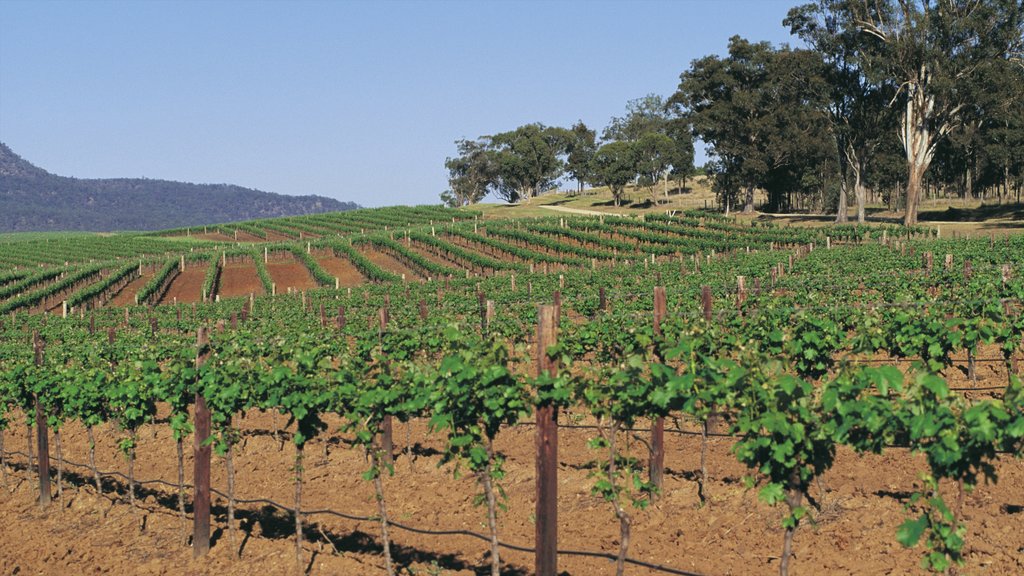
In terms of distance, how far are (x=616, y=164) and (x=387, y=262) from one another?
40.3 meters

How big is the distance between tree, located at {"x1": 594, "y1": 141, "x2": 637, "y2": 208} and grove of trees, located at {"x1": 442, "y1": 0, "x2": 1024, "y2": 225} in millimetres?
156

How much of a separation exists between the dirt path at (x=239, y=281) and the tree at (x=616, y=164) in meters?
44.5

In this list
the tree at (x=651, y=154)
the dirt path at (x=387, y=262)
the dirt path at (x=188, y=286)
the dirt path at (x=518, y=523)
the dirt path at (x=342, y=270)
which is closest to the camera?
the dirt path at (x=518, y=523)

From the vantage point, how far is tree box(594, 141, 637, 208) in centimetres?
9938

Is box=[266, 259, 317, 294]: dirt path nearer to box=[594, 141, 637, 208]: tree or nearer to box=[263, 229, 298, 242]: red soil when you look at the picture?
box=[263, 229, 298, 242]: red soil

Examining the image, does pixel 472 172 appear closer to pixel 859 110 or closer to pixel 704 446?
pixel 859 110

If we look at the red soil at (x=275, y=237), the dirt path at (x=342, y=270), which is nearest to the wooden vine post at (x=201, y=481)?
the dirt path at (x=342, y=270)

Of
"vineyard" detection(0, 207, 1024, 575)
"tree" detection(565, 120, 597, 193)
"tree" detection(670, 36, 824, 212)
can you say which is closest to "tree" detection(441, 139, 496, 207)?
"tree" detection(565, 120, 597, 193)

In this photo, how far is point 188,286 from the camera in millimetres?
63125

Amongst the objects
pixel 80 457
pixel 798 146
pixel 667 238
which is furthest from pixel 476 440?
pixel 798 146

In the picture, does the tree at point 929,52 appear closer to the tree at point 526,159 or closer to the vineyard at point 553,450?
the vineyard at point 553,450

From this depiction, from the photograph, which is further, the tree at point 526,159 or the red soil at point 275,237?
the tree at point 526,159

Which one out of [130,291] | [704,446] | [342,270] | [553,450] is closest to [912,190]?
[342,270]

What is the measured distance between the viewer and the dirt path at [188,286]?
196 ft
